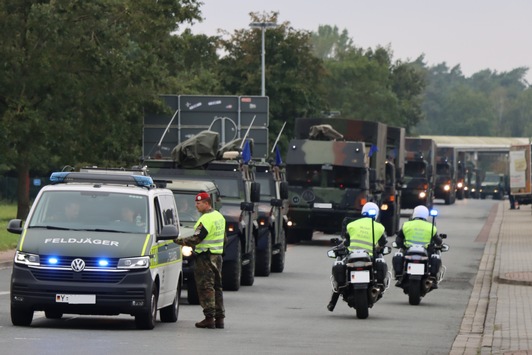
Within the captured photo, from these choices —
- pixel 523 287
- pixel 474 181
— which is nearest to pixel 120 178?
pixel 523 287

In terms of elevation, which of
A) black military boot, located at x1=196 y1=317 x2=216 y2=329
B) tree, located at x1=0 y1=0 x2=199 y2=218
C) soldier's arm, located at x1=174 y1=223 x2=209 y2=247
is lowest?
black military boot, located at x1=196 y1=317 x2=216 y2=329

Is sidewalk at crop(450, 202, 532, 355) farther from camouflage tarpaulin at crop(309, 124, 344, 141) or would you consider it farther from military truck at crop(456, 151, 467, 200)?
military truck at crop(456, 151, 467, 200)

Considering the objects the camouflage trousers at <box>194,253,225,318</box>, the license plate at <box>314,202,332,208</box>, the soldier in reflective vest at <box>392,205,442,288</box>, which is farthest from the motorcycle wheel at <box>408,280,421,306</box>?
the license plate at <box>314,202,332,208</box>

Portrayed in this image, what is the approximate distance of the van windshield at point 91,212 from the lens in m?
17.7

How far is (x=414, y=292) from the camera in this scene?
2319 cm

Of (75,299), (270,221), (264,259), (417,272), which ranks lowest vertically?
(264,259)

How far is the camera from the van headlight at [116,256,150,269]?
55.5 feet

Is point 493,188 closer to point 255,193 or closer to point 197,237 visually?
point 255,193

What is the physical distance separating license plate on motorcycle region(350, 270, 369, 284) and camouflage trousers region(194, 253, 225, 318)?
2403 millimetres

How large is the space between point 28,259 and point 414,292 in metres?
7.88

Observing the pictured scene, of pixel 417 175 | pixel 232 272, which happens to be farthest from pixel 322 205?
pixel 417 175

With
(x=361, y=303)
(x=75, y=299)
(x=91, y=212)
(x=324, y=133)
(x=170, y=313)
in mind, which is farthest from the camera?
(x=324, y=133)

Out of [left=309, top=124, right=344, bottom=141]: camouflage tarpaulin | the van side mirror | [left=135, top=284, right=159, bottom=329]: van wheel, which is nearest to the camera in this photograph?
[left=135, top=284, right=159, bottom=329]: van wheel

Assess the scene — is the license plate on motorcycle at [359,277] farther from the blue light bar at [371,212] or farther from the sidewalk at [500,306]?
the sidewalk at [500,306]
